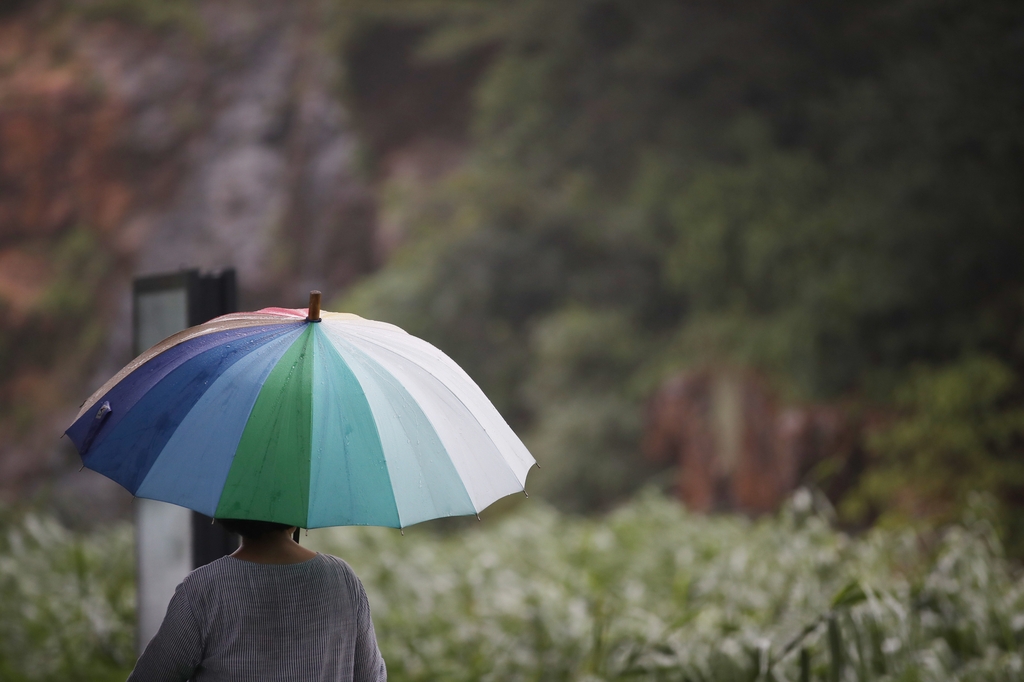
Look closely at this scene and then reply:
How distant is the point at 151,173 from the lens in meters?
10.7

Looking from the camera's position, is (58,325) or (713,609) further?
(58,325)

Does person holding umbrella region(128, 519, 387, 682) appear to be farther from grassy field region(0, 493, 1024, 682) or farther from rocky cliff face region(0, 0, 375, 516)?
rocky cliff face region(0, 0, 375, 516)

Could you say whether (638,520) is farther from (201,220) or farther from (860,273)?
(201,220)

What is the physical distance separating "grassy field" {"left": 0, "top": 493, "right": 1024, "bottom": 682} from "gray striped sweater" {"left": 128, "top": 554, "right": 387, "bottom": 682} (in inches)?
51.3

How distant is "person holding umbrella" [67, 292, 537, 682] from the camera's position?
1155 mm

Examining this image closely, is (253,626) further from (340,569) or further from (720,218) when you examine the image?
(720,218)

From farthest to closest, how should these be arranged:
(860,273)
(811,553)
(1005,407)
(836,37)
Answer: (836,37)
(860,273)
(1005,407)
(811,553)

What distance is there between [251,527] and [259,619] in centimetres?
13

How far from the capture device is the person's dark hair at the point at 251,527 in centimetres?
120

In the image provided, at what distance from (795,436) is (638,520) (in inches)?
84.4

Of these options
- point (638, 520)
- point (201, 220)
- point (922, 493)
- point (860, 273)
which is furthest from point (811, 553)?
point (201, 220)

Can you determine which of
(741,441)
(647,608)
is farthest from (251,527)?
(741,441)

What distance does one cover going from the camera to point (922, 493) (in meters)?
6.75

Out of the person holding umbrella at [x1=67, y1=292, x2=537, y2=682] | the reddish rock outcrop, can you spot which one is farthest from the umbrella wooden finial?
the reddish rock outcrop
